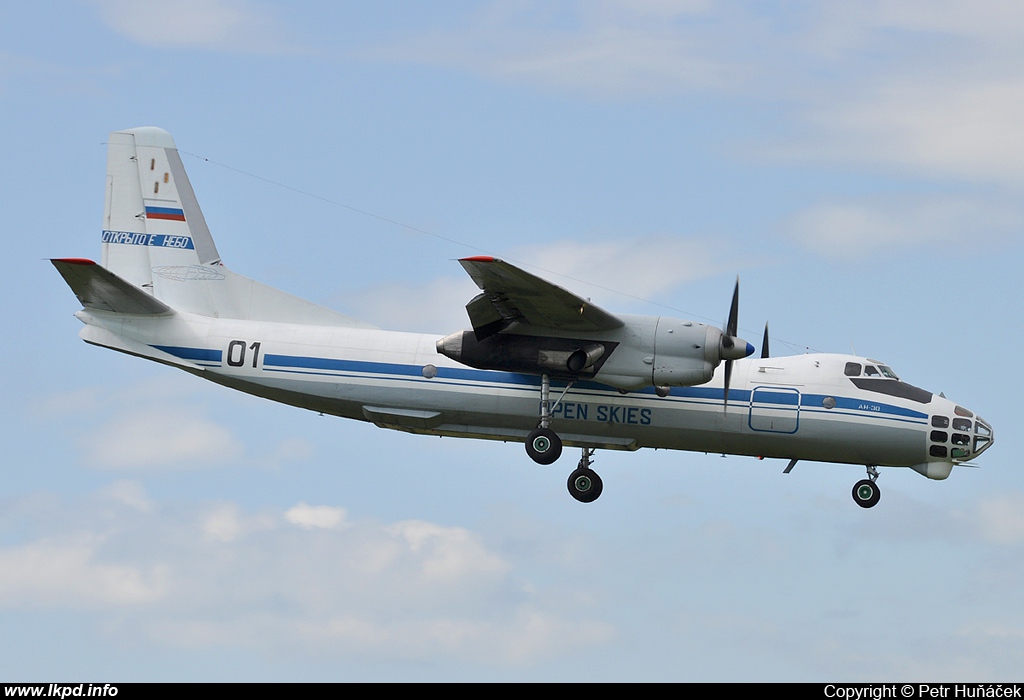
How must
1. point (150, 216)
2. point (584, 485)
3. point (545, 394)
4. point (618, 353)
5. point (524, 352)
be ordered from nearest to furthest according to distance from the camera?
point (618, 353) < point (524, 352) < point (545, 394) < point (584, 485) < point (150, 216)

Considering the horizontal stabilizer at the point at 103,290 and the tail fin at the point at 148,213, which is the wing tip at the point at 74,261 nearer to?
the horizontal stabilizer at the point at 103,290

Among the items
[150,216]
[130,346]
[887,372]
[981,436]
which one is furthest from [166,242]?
[981,436]

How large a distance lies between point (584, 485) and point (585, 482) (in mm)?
70

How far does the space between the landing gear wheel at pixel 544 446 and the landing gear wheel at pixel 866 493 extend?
682cm

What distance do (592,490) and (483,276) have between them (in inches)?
250

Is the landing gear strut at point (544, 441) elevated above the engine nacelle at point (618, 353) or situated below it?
below

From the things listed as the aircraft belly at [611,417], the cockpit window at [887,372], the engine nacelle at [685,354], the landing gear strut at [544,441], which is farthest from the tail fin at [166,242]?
the cockpit window at [887,372]

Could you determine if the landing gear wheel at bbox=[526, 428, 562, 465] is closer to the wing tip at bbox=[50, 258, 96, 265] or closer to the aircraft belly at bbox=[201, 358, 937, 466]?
the aircraft belly at bbox=[201, 358, 937, 466]

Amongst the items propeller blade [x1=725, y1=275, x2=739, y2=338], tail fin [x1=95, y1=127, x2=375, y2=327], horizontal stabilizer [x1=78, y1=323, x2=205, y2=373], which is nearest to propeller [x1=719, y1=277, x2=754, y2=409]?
propeller blade [x1=725, y1=275, x2=739, y2=338]

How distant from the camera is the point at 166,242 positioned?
32.5 metres

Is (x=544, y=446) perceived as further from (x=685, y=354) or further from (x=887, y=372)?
(x=887, y=372)

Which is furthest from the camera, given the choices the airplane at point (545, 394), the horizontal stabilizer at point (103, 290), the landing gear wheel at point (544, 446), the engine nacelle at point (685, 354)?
the airplane at point (545, 394)

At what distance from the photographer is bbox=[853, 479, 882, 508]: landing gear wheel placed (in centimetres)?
3006

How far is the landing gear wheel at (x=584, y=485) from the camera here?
30.3 metres
